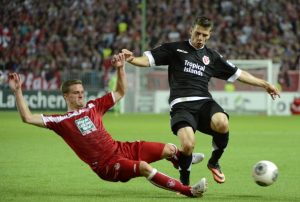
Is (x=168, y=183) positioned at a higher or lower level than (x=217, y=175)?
higher

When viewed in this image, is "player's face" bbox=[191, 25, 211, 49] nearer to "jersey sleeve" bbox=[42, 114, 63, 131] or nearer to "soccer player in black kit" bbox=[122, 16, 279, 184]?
"soccer player in black kit" bbox=[122, 16, 279, 184]

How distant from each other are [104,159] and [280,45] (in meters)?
25.3

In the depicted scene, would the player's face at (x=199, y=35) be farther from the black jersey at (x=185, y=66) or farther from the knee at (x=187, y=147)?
the knee at (x=187, y=147)

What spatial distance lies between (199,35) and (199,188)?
222 centimetres

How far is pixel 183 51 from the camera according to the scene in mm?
9867

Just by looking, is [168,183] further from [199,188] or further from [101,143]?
[101,143]

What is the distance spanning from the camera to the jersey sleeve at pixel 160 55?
9.78m

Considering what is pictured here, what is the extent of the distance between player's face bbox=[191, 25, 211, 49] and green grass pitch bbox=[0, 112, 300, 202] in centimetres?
183

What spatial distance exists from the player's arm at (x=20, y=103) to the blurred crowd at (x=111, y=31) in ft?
75.4

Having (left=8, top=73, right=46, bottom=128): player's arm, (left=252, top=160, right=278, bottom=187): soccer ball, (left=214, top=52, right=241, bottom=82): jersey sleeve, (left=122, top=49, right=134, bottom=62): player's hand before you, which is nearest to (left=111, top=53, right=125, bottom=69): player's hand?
(left=122, top=49, right=134, bottom=62): player's hand

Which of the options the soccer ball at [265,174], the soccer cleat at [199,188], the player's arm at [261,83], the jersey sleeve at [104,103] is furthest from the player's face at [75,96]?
the player's arm at [261,83]

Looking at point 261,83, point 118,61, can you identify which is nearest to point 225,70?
point 261,83

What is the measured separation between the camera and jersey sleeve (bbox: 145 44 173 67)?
32.1ft

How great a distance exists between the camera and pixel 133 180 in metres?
10.6
